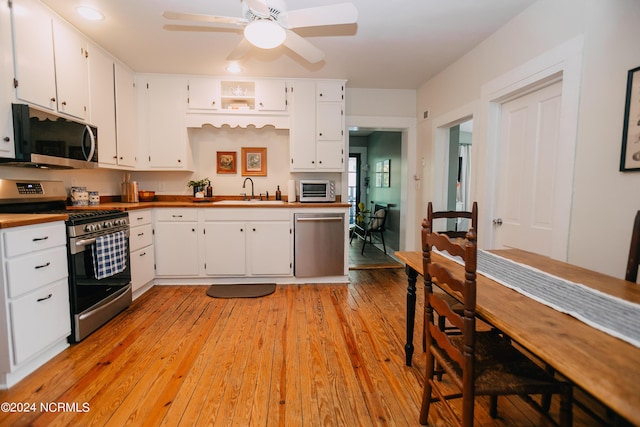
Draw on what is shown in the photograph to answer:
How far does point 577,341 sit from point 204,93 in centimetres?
393

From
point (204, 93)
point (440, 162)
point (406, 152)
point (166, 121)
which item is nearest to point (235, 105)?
point (204, 93)

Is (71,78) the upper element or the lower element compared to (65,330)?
upper

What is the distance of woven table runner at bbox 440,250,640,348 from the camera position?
0.91 meters

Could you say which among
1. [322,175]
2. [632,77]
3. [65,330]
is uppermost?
[632,77]

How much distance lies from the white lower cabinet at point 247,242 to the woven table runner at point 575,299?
7.65 feet

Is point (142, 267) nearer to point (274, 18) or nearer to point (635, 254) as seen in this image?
point (274, 18)

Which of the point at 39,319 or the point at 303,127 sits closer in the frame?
the point at 39,319

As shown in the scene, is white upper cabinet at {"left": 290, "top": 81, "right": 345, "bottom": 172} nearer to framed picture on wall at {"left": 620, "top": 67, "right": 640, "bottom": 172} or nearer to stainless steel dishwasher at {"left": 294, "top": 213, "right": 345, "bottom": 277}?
stainless steel dishwasher at {"left": 294, "top": 213, "right": 345, "bottom": 277}

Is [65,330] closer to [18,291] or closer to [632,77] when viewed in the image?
[18,291]

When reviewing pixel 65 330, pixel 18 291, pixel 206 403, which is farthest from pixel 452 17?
pixel 65 330

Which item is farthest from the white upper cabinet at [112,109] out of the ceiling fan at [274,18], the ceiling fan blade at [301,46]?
the ceiling fan blade at [301,46]

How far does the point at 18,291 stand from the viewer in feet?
5.73

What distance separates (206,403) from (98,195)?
263 centimetres

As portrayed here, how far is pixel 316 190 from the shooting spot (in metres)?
3.77
